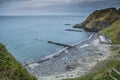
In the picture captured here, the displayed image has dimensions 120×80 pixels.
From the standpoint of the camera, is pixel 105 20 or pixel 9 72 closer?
pixel 9 72

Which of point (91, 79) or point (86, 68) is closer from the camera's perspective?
point (91, 79)

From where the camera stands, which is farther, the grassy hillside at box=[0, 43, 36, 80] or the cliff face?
the cliff face

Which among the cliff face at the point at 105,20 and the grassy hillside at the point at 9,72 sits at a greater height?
the grassy hillside at the point at 9,72

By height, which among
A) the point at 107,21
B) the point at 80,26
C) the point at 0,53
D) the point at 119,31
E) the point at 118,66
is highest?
the point at 0,53

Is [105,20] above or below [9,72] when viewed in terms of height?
below

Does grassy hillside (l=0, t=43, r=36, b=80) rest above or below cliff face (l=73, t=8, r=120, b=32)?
above

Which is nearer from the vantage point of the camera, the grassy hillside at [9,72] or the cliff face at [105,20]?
the grassy hillside at [9,72]

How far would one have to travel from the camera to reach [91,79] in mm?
27188

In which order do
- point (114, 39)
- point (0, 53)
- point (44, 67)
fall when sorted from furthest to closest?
point (114, 39) → point (44, 67) → point (0, 53)

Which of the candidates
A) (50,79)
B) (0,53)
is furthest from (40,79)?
(0,53)

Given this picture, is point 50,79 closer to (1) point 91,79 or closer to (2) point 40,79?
(2) point 40,79

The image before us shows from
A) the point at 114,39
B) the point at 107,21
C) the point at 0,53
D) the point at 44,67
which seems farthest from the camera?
the point at 107,21

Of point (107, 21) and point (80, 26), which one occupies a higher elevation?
point (107, 21)

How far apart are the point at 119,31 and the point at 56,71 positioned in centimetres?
4540
